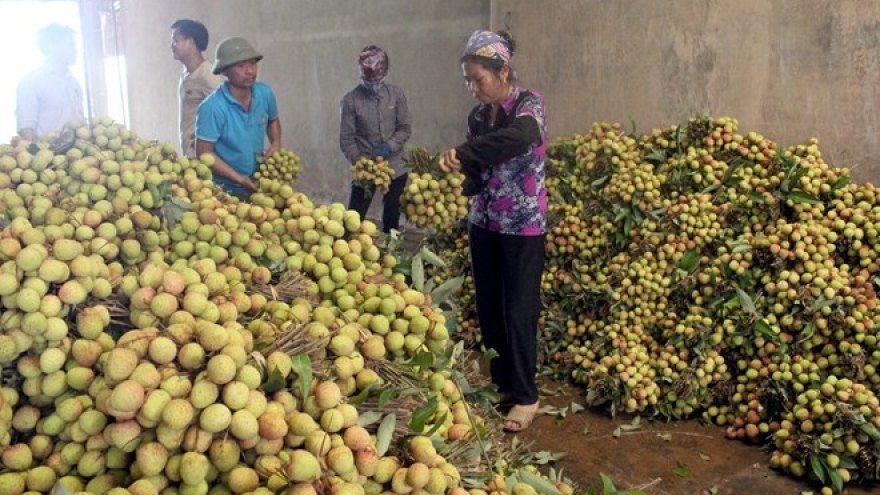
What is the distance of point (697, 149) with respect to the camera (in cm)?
420

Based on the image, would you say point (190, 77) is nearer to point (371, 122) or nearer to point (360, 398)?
point (371, 122)

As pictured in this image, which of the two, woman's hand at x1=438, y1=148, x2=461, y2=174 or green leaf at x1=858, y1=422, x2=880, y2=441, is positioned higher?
woman's hand at x1=438, y1=148, x2=461, y2=174

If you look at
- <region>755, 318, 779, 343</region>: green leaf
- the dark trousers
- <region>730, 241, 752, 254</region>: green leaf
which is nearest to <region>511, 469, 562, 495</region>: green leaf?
the dark trousers

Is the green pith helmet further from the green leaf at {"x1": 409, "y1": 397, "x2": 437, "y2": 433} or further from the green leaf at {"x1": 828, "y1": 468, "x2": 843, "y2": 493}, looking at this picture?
the green leaf at {"x1": 828, "y1": 468, "x2": 843, "y2": 493}

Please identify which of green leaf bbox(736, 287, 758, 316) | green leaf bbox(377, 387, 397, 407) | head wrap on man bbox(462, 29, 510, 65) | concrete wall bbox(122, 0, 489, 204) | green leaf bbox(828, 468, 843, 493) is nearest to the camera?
green leaf bbox(377, 387, 397, 407)

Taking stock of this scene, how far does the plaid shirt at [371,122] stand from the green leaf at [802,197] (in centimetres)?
268

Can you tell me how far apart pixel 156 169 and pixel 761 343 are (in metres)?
2.80

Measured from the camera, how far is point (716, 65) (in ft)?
14.3

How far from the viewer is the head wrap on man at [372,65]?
5.27m

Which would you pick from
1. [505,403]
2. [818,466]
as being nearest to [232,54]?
[505,403]

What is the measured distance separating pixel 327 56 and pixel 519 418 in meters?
6.01

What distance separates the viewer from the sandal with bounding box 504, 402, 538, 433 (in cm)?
355

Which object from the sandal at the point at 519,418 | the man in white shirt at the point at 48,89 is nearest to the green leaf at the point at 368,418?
the sandal at the point at 519,418

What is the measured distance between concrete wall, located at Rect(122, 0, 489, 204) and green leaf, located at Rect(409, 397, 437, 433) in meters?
5.45
